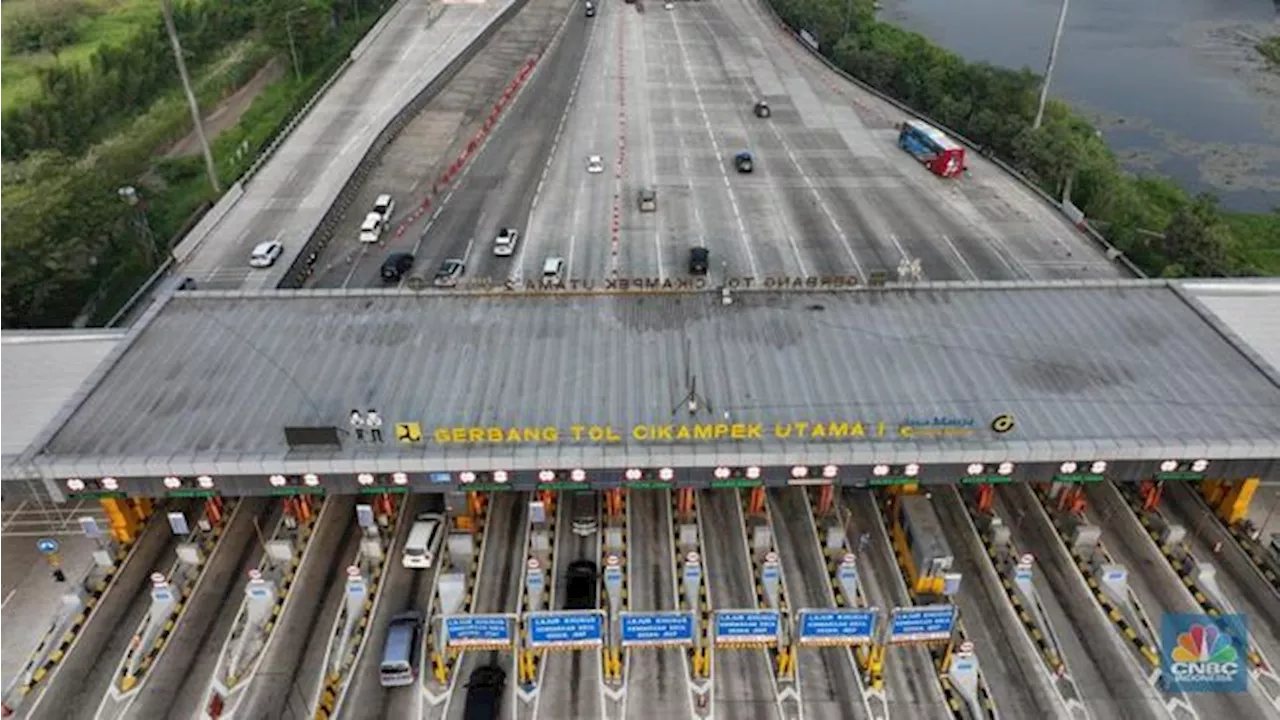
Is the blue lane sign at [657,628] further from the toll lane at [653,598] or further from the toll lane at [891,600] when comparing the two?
the toll lane at [891,600]

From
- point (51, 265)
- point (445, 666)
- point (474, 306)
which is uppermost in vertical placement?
point (474, 306)

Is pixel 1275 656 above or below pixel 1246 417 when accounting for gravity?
below

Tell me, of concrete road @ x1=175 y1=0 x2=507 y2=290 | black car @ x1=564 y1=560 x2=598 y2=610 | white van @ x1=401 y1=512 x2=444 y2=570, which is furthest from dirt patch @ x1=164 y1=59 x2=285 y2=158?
black car @ x1=564 y1=560 x2=598 y2=610

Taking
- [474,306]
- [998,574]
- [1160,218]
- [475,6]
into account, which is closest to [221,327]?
[474,306]

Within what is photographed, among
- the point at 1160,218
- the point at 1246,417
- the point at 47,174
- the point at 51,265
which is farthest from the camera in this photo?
the point at 1160,218

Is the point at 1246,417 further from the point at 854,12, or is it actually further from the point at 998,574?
the point at 854,12

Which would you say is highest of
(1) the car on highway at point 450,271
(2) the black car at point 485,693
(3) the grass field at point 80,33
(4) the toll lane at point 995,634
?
(3) the grass field at point 80,33

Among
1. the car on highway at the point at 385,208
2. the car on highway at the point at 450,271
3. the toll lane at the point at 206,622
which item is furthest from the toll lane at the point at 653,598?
the car on highway at the point at 385,208
